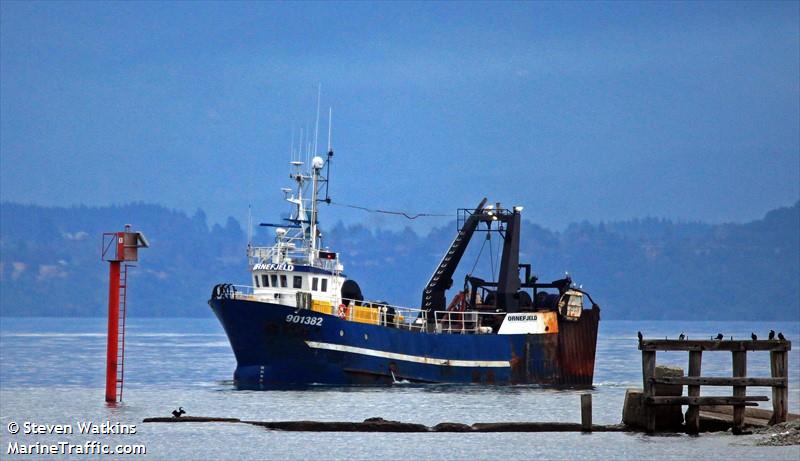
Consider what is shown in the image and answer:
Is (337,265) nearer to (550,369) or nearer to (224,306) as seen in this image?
(224,306)

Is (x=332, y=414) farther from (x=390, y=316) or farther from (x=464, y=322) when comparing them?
(x=464, y=322)

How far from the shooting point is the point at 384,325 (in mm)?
54219

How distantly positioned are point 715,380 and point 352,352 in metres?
20.9

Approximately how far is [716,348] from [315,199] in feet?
82.4

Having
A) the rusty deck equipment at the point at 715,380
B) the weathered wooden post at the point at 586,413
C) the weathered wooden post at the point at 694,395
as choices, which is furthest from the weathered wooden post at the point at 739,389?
the weathered wooden post at the point at 586,413

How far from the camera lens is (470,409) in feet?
155

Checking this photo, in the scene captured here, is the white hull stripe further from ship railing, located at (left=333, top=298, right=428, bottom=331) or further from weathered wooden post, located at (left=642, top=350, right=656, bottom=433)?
weathered wooden post, located at (left=642, top=350, right=656, bottom=433)

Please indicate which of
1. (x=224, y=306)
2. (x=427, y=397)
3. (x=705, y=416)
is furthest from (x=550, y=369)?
(x=705, y=416)

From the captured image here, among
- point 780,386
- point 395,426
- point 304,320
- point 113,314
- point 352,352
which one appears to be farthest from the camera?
point 352,352

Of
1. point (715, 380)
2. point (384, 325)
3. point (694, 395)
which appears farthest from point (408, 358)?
point (715, 380)

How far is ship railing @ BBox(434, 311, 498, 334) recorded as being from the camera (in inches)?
2221

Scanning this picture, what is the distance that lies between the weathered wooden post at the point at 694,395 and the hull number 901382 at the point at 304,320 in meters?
19.5

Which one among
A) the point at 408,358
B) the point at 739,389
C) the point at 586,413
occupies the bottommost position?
the point at 586,413

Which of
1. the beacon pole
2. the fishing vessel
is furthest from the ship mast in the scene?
the beacon pole
